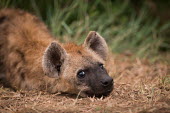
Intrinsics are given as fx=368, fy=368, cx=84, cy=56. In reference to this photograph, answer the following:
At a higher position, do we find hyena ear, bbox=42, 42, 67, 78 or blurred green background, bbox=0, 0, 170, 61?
blurred green background, bbox=0, 0, 170, 61

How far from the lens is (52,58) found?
4801 mm

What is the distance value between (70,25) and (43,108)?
4172mm

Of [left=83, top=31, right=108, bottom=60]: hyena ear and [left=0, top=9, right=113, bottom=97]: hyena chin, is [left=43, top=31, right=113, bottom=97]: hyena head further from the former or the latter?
[left=83, top=31, right=108, bottom=60]: hyena ear

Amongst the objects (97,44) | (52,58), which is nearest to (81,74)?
(52,58)

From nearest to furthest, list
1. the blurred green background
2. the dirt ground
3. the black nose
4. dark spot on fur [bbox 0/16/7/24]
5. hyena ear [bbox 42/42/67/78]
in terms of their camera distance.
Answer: the dirt ground
the black nose
hyena ear [bbox 42/42/67/78]
dark spot on fur [bbox 0/16/7/24]
the blurred green background

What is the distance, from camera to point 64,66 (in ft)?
15.8

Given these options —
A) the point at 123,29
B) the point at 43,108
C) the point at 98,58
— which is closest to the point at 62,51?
the point at 98,58

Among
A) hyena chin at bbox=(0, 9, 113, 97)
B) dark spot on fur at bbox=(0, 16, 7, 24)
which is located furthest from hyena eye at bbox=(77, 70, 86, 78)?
dark spot on fur at bbox=(0, 16, 7, 24)

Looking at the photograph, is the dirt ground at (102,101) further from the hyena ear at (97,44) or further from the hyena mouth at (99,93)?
the hyena ear at (97,44)

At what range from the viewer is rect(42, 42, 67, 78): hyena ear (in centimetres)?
472

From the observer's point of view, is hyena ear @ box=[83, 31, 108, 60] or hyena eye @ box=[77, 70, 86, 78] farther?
hyena ear @ box=[83, 31, 108, 60]

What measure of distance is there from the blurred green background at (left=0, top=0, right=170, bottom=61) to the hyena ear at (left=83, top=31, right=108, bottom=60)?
1.81m

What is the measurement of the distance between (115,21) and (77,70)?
4281 millimetres

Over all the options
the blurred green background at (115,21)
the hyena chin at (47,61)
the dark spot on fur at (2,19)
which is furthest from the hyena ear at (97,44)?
the blurred green background at (115,21)
